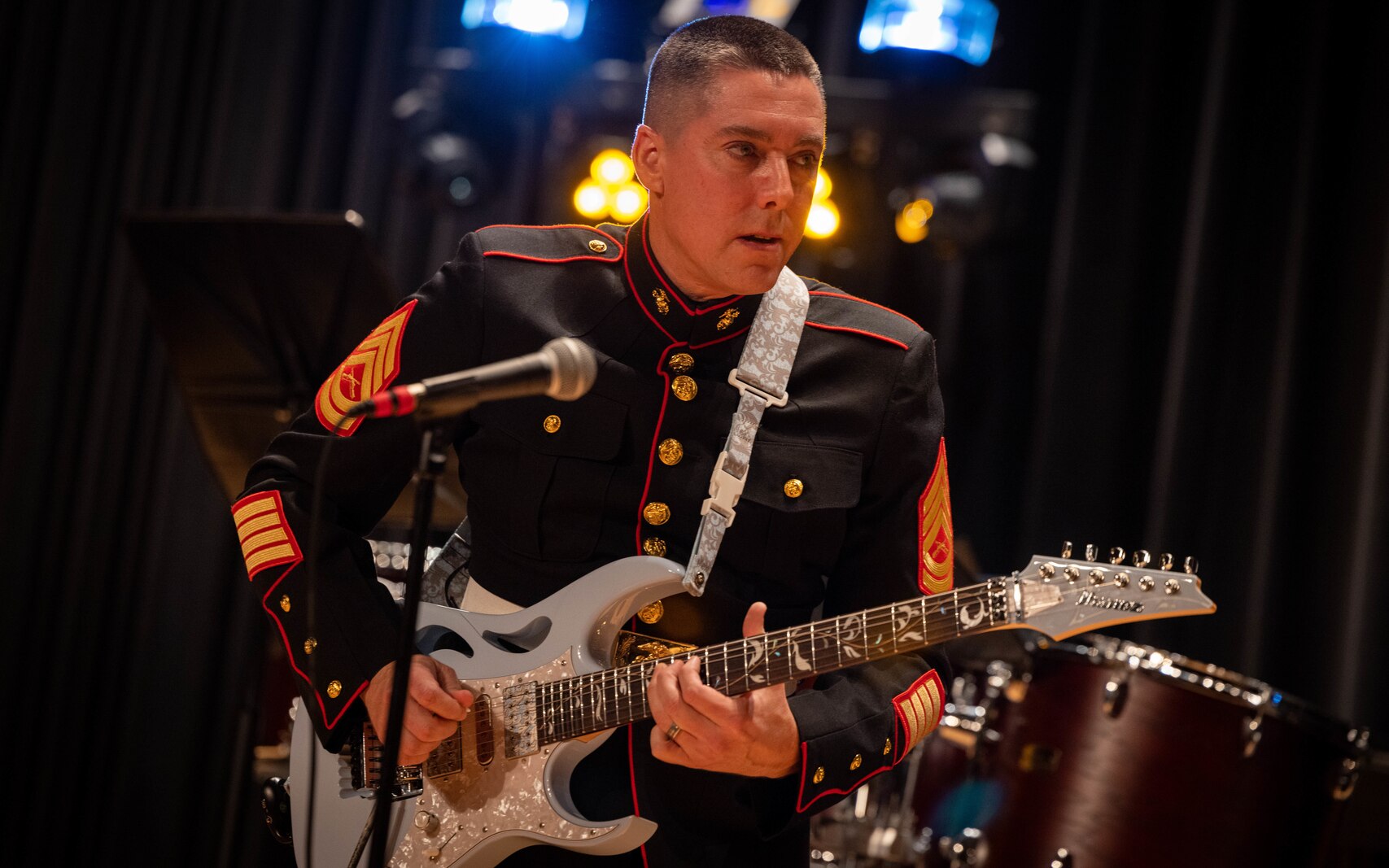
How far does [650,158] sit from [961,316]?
2.94m

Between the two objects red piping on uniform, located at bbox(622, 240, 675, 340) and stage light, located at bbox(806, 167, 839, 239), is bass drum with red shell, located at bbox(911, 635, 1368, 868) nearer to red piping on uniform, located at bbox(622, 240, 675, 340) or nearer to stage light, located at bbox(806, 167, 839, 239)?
red piping on uniform, located at bbox(622, 240, 675, 340)

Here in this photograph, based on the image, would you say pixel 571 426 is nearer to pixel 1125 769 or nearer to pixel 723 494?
pixel 723 494

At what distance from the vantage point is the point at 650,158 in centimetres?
212

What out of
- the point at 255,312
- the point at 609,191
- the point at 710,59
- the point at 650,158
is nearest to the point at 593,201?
the point at 609,191

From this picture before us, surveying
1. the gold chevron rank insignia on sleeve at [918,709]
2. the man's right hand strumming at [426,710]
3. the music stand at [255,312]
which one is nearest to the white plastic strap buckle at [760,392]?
the gold chevron rank insignia on sleeve at [918,709]

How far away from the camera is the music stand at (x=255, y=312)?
9.48 ft

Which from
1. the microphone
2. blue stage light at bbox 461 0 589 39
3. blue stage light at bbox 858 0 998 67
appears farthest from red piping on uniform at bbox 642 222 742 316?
blue stage light at bbox 461 0 589 39

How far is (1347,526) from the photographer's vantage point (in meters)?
3.75

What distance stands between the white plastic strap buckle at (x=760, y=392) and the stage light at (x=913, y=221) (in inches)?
107

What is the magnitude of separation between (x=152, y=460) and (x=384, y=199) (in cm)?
140

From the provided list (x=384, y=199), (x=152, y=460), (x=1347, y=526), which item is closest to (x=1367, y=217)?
(x=1347, y=526)

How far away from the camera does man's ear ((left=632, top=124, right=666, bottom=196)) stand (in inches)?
82.5

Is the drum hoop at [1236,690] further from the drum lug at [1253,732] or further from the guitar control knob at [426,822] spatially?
the guitar control knob at [426,822]

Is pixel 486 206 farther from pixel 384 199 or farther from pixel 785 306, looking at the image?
pixel 785 306
